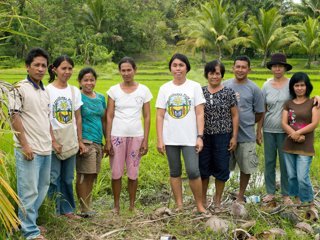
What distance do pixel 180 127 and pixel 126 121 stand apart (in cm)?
49

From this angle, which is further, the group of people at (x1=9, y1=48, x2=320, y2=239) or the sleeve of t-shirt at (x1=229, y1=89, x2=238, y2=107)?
the sleeve of t-shirt at (x1=229, y1=89, x2=238, y2=107)

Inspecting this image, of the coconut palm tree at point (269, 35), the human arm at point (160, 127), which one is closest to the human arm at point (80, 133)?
the human arm at point (160, 127)

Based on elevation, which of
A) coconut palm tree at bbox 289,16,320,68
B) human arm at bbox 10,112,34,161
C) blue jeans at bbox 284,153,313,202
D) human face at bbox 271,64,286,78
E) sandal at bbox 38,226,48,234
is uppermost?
coconut palm tree at bbox 289,16,320,68

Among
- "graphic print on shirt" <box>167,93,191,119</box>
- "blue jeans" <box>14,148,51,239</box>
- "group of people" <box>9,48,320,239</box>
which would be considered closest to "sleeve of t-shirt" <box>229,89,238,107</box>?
"group of people" <box>9,48,320,239</box>

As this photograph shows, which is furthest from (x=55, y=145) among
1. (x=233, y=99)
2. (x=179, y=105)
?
(x=233, y=99)

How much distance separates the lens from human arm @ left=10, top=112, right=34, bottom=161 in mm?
2734

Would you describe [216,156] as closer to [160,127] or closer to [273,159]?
[160,127]

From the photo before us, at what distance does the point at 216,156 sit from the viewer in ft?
11.8

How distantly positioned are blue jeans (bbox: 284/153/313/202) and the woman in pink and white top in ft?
4.55

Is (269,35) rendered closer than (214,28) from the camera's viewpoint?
No

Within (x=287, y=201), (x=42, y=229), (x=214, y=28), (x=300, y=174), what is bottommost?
(x=287, y=201)

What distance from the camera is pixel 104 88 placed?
14312mm

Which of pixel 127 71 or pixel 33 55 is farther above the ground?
pixel 33 55

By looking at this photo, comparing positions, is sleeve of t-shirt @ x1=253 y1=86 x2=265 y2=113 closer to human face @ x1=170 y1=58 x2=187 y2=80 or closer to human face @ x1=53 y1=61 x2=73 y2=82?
human face @ x1=170 y1=58 x2=187 y2=80
